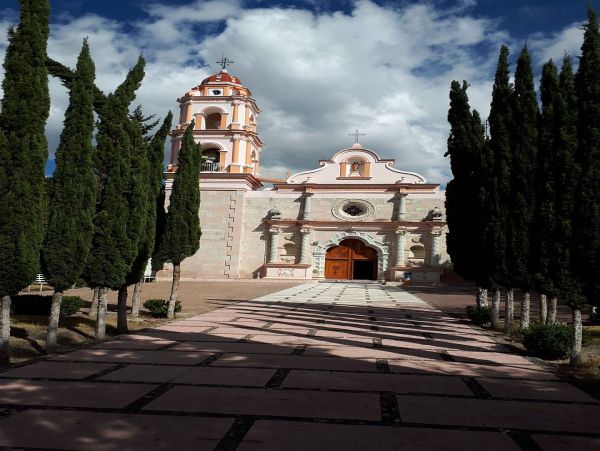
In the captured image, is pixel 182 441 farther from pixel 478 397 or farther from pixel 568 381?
pixel 568 381

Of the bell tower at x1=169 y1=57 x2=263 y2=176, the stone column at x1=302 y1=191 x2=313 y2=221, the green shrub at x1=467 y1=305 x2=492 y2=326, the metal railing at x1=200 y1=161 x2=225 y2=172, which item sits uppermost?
the bell tower at x1=169 y1=57 x2=263 y2=176

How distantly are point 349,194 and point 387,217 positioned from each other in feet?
10.1

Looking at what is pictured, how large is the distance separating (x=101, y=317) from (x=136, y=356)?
Answer: 88.7 inches

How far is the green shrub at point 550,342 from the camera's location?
7113 mm

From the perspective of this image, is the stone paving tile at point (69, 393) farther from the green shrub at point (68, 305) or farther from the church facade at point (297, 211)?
the church facade at point (297, 211)

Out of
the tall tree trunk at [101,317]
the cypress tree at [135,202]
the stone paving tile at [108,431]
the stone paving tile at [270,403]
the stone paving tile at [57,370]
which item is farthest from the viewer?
the cypress tree at [135,202]

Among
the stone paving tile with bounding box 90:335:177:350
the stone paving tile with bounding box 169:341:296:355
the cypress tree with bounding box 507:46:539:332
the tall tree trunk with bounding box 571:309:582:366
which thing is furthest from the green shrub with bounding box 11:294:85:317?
the tall tree trunk with bounding box 571:309:582:366

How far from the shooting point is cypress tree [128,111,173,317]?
9883 millimetres

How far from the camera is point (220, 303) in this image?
15539 millimetres

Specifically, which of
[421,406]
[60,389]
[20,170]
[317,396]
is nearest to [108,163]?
[20,170]

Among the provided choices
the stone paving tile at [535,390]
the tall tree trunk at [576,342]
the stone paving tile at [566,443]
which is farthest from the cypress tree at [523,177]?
the stone paving tile at [566,443]

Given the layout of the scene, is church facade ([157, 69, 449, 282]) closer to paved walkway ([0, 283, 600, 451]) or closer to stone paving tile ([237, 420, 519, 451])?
paved walkway ([0, 283, 600, 451])

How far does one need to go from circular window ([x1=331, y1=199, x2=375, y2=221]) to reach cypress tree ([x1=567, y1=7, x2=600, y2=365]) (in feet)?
85.8

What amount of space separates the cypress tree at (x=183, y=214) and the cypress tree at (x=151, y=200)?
2.30 feet
